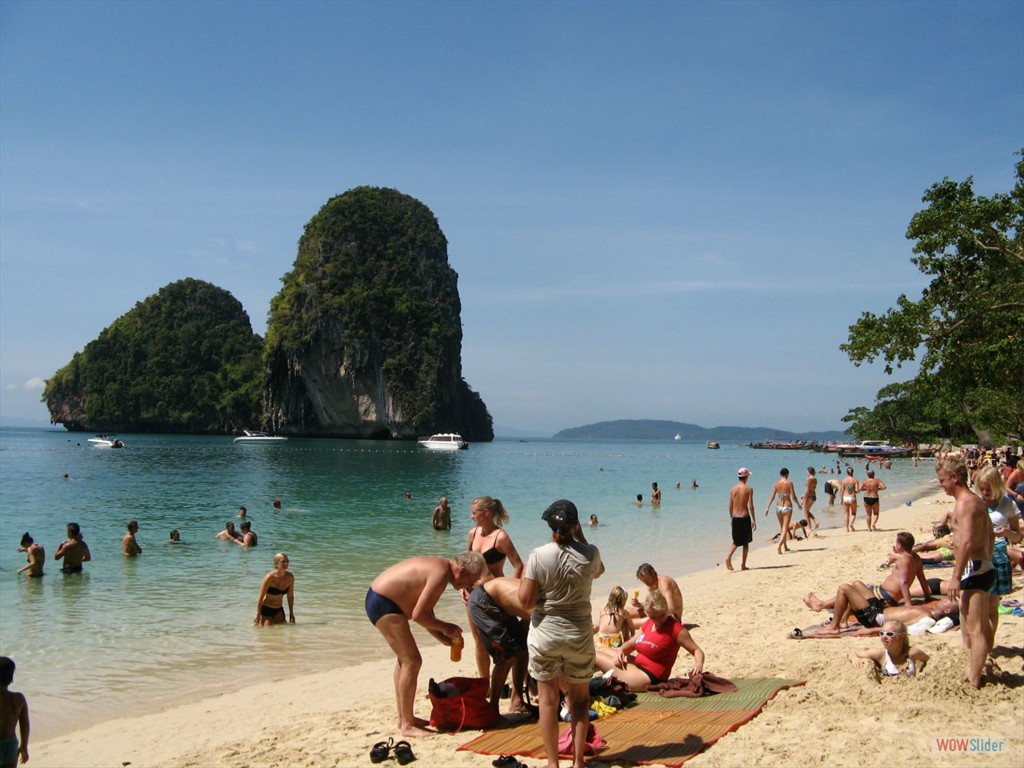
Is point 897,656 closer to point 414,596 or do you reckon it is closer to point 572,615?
point 572,615

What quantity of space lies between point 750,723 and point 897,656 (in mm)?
1390

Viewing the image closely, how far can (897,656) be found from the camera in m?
5.37

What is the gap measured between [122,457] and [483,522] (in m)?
54.6

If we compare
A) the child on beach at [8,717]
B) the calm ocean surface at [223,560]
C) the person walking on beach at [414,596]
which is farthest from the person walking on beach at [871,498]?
the child on beach at [8,717]

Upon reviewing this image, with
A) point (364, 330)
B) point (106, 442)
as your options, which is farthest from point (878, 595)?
point (364, 330)

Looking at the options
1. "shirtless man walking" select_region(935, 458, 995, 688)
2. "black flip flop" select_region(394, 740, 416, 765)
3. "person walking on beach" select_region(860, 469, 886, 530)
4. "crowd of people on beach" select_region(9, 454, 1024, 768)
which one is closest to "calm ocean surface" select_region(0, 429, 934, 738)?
"crowd of people on beach" select_region(9, 454, 1024, 768)

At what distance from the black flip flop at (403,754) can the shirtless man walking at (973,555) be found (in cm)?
367

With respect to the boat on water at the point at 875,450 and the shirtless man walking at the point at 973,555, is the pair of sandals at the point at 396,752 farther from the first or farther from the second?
the boat on water at the point at 875,450

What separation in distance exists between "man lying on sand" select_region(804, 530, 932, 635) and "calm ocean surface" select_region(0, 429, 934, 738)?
488 cm

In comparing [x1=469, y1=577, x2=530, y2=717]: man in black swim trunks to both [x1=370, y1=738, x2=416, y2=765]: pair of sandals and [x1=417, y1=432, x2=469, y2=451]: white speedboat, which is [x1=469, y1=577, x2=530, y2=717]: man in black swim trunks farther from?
[x1=417, y1=432, x2=469, y2=451]: white speedboat

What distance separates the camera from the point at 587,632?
13.3 ft

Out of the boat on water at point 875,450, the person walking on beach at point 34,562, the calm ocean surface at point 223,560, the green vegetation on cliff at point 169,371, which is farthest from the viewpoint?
the green vegetation on cliff at point 169,371

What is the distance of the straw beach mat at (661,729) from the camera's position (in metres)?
4.48

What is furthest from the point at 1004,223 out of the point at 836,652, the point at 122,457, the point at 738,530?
the point at 122,457
